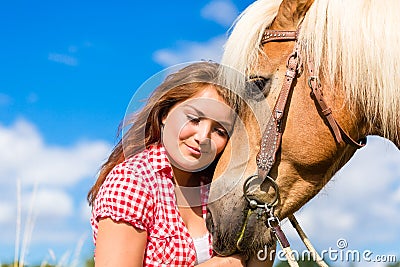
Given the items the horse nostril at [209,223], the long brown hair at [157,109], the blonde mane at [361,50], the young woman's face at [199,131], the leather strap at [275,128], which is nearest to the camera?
the blonde mane at [361,50]

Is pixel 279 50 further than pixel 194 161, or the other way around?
pixel 194 161

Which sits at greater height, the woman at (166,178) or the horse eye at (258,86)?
the horse eye at (258,86)

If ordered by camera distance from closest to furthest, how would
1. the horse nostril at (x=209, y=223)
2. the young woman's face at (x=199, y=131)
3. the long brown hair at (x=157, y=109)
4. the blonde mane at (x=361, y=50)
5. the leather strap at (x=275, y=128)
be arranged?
the blonde mane at (x=361, y=50) → the leather strap at (x=275, y=128) → the horse nostril at (x=209, y=223) → the young woman's face at (x=199, y=131) → the long brown hair at (x=157, y=109)

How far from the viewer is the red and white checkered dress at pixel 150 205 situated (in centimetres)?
360

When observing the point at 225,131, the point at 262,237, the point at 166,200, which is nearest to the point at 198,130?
the point at 225,131

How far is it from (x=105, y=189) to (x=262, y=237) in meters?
0.84

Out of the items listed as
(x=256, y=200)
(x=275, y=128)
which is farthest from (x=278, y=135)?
(x=256, y=200)

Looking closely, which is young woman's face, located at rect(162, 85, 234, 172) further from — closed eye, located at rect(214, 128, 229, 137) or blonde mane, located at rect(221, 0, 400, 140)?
blonde mane, located at rect(221, 0, 400, 140)

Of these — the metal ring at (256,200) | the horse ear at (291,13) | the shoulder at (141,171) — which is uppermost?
the horse ear at (291,13)

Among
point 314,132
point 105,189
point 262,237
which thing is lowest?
point 262,237

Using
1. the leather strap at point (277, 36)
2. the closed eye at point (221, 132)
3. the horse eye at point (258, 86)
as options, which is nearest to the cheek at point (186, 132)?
the closed eye at point (221, 132)

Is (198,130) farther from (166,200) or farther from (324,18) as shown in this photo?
(324,18)

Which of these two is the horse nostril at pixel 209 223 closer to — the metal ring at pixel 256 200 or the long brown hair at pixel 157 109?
the metal ring at pixel 256 200

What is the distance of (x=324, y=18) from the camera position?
3582mm
